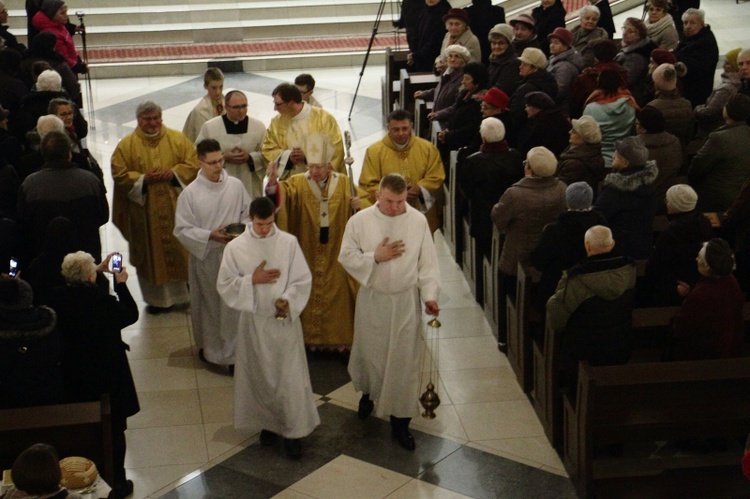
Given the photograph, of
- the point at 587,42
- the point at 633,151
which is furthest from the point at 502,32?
the point at 633,151

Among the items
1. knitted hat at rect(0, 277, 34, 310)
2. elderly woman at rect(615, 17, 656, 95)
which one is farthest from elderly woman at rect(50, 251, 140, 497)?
elderly woman at rect(615, 17, 656, 95)

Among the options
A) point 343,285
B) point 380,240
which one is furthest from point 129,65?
point 380,240

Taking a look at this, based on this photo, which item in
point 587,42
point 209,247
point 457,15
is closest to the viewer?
point 209,247

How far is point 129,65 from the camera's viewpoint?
15.7 meters

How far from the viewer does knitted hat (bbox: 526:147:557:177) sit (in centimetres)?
753

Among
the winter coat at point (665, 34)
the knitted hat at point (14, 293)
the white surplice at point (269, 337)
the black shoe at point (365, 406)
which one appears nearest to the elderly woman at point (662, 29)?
the winter coat at point (665, 34)

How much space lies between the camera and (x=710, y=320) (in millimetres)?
6438

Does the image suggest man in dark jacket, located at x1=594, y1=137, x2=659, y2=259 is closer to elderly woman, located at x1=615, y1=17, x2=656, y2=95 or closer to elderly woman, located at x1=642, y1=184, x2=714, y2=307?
elderly woman, located at x1=642, y1=184, x2=714, y2=307

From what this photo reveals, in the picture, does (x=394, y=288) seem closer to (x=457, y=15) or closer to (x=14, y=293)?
(x=14, y=293)

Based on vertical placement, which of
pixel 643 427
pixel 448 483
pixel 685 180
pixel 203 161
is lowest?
pixel 448 483

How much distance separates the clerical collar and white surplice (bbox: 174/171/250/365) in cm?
124

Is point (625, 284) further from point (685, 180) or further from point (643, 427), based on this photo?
point (685, 180)

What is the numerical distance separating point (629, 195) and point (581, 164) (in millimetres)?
744

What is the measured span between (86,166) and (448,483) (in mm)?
3627
